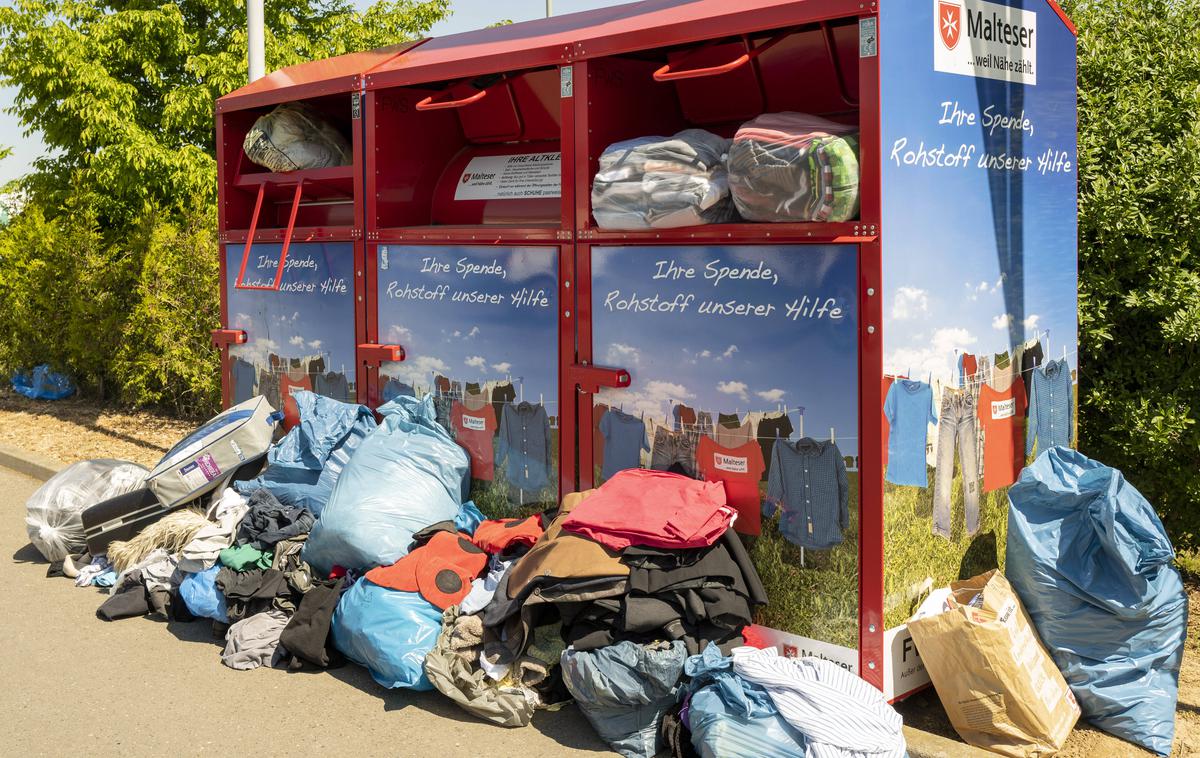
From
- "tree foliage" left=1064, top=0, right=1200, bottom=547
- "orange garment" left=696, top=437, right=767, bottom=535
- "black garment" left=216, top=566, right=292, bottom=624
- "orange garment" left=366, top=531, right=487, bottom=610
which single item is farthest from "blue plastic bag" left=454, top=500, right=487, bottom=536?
"tree foliage" left=1064, top=0, right=1200, bottom=547

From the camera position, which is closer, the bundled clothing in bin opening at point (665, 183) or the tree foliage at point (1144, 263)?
the bundled clothing in bin opening at point (665, 183)

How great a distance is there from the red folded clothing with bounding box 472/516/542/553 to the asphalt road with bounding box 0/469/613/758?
64 cm

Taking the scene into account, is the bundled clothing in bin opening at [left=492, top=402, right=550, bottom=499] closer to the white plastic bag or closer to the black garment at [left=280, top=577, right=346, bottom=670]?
the black garment at [left=280, top=577, right=346, bottom=670]

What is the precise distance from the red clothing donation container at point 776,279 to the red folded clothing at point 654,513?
0.49ft

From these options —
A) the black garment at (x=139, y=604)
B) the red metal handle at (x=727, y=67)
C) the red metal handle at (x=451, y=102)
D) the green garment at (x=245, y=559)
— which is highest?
the red metal handle at (x=451, y=102)

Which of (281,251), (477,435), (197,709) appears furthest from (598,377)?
(281,251)

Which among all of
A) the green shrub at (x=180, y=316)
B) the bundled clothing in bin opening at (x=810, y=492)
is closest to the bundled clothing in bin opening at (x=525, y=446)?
the bundled clothing in bin opening at (x=810, y=492)

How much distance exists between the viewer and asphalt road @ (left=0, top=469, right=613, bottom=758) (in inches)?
151

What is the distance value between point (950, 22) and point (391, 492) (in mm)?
2874

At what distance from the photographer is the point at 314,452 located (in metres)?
5.47

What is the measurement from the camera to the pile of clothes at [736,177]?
12.2 ft

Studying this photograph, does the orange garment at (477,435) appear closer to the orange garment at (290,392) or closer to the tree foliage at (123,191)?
the orange garment at (290,392)

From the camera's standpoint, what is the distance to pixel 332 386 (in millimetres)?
5977

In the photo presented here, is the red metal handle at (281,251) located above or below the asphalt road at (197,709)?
above
